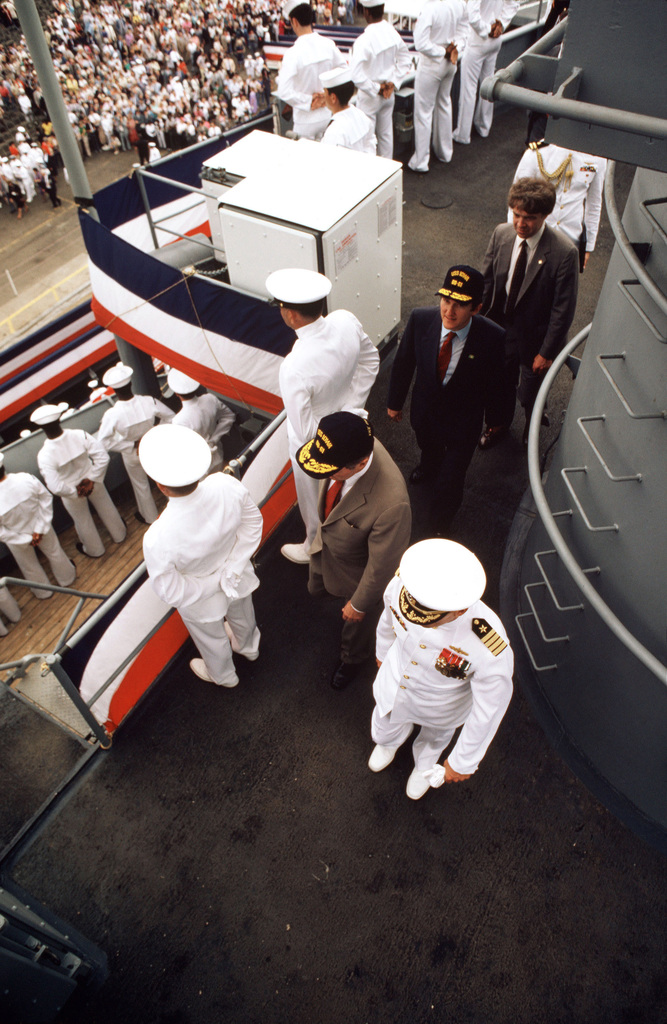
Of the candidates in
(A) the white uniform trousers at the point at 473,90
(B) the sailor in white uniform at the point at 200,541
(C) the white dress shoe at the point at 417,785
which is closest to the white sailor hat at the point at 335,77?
(A) the white uniform trousers at the point at 473,90

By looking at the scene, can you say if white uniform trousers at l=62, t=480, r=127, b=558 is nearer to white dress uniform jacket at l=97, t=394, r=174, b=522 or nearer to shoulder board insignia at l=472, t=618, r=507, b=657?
white dress uniform jacket at l=97, t=394, r=174, b=522

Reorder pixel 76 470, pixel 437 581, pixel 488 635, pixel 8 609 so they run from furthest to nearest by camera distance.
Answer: pixel 8 609
pixel 76 470
pixel 488 635
pixel 437 581

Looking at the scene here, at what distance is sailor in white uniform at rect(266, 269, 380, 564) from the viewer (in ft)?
13.0

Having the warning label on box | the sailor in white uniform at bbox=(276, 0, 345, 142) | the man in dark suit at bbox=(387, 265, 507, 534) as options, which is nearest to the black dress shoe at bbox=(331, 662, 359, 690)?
the man in dark suit at bbox=(387, 265, 507, 534)

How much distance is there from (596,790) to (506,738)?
1.76 ft

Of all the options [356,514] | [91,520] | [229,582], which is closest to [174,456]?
[229,582]

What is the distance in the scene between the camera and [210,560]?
3.48 m

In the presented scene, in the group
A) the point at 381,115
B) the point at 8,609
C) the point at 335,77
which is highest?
the point at 335,77

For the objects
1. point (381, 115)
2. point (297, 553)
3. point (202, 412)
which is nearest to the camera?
point (297, 553)

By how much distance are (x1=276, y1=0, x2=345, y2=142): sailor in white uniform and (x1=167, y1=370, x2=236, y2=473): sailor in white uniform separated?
12.4 feet

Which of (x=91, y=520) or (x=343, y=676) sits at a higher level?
(x=343, y=676)

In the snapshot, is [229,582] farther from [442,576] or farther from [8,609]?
[8,609]

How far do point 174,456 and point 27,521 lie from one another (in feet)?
15.5

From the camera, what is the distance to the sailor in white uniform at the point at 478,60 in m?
8.98
